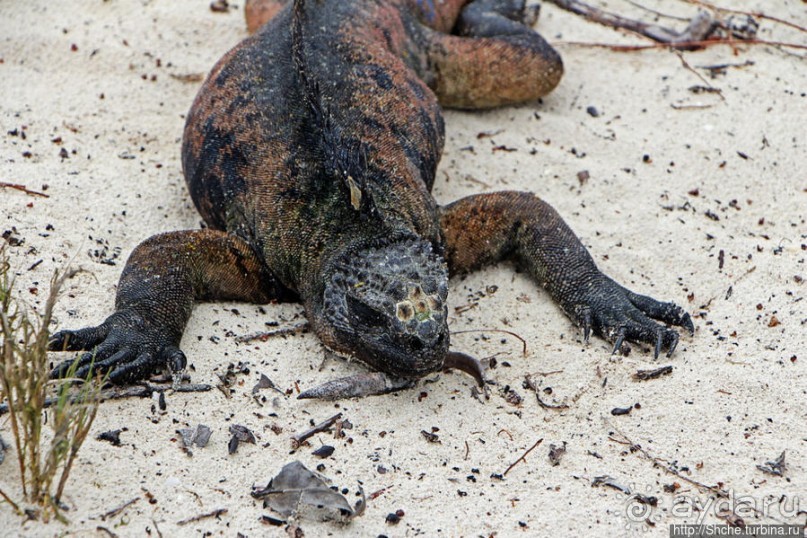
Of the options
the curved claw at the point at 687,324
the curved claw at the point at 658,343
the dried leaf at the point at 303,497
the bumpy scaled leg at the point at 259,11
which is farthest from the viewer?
the bumpy scaled leg at the point at 259,11

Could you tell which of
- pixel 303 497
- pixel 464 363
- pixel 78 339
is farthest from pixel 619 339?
pixel 78 339

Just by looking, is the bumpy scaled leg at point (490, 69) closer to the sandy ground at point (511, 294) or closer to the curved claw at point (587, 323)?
the sandy ground at point (511, 294)

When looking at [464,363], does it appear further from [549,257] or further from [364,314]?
[549,257]

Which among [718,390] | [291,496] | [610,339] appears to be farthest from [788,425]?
[291,496]

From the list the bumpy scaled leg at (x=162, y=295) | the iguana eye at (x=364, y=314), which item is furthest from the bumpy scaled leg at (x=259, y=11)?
the iguana eye at (x=364, y=314)

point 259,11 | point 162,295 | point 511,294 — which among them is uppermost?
point 259,11

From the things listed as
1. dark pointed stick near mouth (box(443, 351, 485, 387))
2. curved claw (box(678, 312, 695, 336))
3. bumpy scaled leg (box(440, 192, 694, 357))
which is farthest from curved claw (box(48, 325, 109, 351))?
curved claw (box(678, 312, 695, 336))

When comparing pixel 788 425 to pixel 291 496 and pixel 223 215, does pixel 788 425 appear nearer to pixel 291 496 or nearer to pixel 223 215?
pixel 291 496

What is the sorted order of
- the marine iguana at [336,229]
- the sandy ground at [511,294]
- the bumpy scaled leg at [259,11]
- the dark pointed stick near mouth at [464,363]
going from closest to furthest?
the sandy ground at [511,294] < the marine iguana at [336,229] < the dark pointed stick near mouth at [464,363] < the bumpy scaled leg at [259,11]
